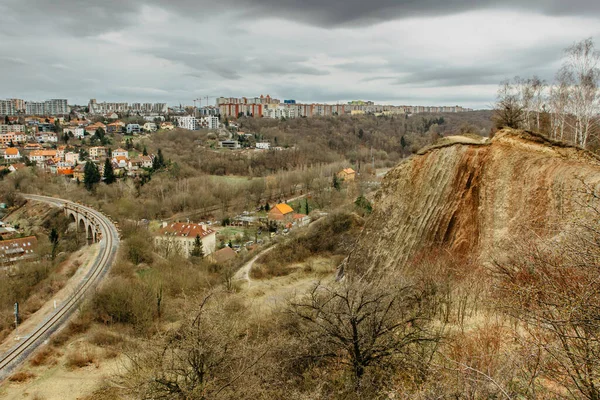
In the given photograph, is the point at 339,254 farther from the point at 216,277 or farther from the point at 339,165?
the point at 339,165

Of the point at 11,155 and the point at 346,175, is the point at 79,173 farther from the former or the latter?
the point at 346,175

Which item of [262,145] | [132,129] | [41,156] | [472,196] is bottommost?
[41,156]

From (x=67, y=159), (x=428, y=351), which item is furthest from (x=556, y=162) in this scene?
(x=67, y=159)

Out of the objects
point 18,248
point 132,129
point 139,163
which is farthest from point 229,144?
point 18,248

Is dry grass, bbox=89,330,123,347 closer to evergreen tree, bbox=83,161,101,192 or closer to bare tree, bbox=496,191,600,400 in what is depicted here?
bare tree, bbox=496,191,600,400

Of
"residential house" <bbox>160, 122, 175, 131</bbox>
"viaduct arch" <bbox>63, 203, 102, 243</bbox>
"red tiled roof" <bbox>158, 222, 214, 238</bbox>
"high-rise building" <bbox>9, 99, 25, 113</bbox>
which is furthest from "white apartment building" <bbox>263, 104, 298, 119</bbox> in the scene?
"red tiled roof" <bbox>158, 222, 214, 238</bbox>
